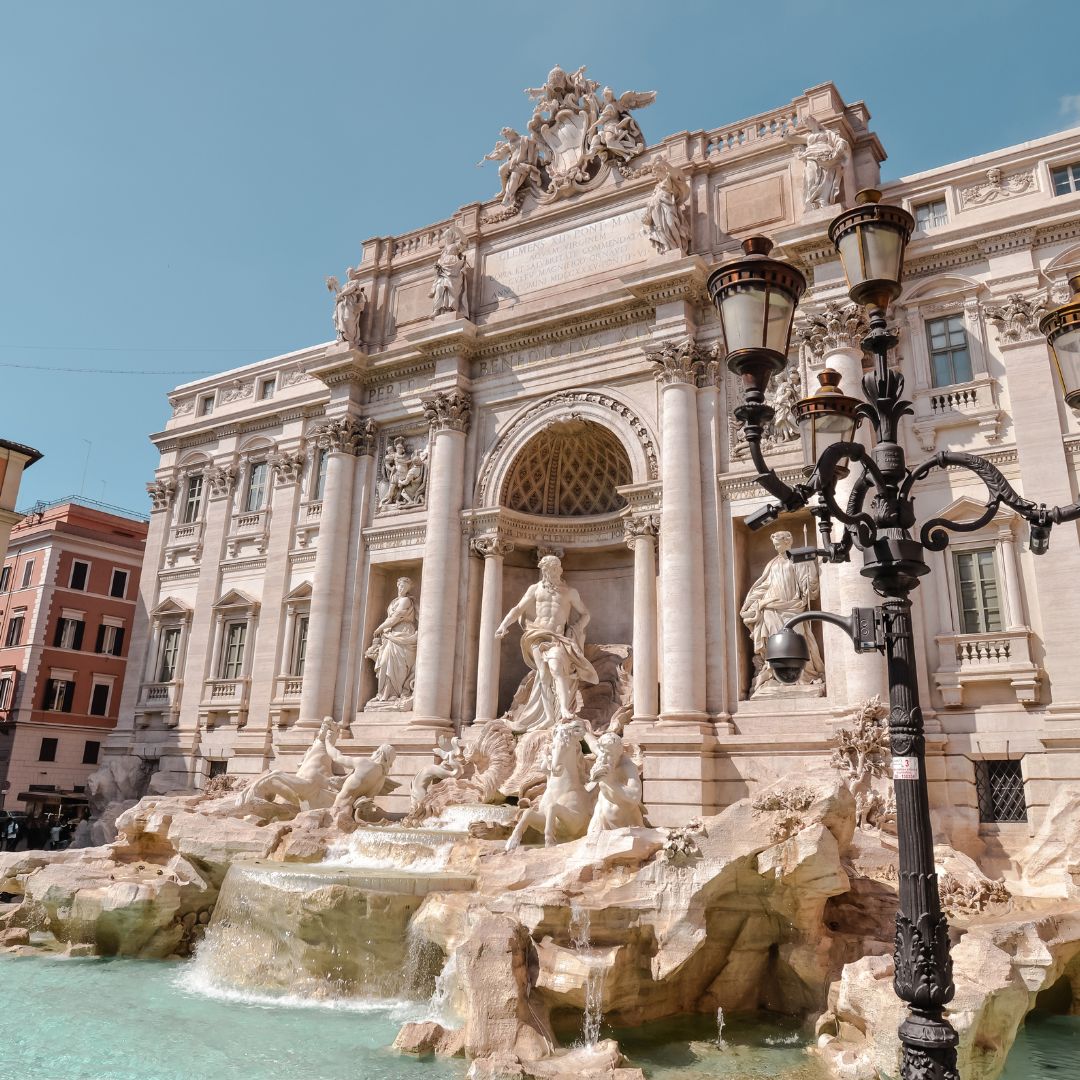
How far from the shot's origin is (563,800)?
42.5 ft

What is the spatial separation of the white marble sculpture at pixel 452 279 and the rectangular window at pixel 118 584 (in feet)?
67.5

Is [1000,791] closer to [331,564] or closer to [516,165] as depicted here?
[331,564]

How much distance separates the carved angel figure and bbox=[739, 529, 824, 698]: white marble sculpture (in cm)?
986

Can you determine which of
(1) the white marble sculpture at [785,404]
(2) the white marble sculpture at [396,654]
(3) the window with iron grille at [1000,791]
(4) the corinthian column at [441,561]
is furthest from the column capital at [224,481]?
(3) the window with iron grille at [1000,791]

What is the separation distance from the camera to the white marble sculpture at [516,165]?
73.2 ft

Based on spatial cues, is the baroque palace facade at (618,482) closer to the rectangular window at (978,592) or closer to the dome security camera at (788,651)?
the rectangular window at (978,592)

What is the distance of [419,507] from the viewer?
70.7 ft

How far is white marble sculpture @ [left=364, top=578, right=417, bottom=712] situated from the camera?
20.7 metres

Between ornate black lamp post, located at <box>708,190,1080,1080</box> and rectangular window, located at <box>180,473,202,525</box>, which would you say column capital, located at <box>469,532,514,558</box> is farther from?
ornate black lamp post, located at <box>708,190,1080,1080</box>

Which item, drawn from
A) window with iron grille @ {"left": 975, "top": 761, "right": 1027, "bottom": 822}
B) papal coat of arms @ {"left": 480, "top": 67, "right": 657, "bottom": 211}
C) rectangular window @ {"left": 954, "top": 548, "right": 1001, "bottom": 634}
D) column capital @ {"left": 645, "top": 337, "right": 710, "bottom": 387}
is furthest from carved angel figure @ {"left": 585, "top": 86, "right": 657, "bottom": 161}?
window with iron grille @ {"left": 975, "top": 761, "right": 1027, "bottom": 822}

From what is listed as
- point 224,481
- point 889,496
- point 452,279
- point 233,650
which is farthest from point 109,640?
point 889,496

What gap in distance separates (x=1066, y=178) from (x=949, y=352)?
3.56 m

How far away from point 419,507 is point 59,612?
19.5m

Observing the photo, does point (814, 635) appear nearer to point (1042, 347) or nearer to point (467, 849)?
point (1042, 347)
